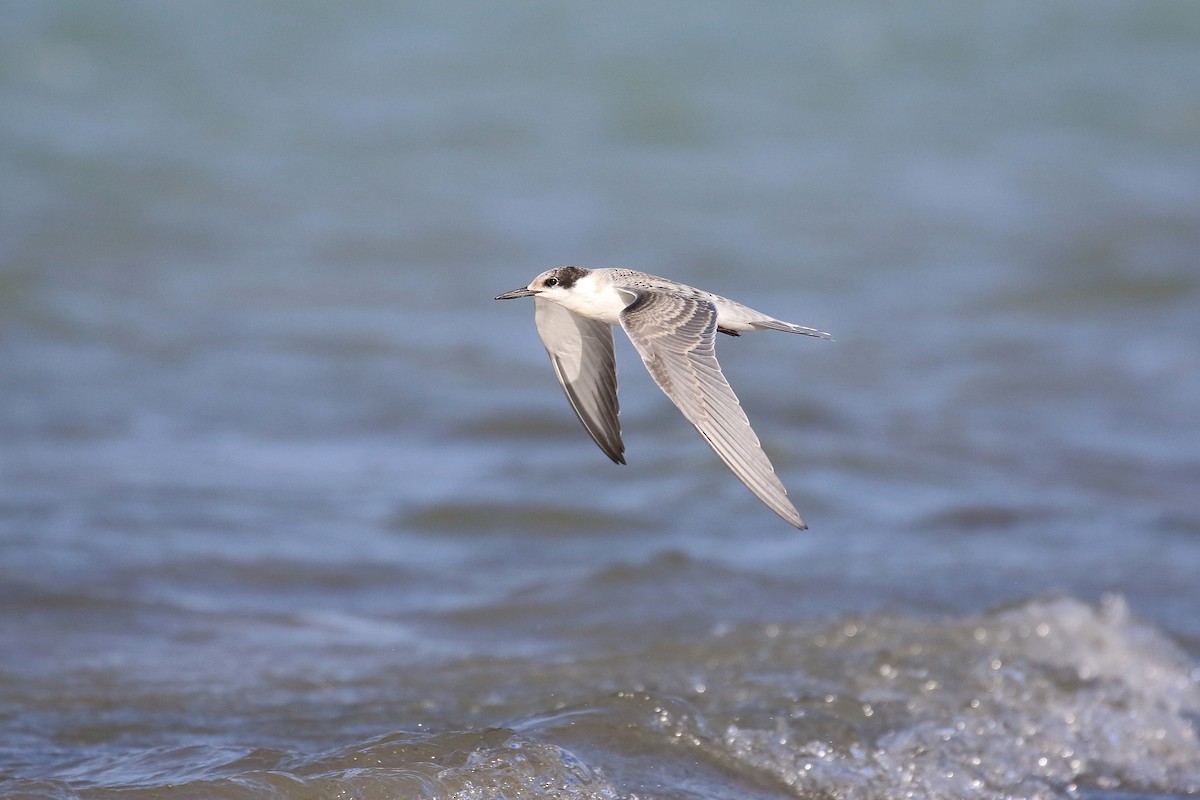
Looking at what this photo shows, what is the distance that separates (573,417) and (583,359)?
5049 millimetres

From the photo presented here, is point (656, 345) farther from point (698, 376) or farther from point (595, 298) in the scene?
point (595, 298)

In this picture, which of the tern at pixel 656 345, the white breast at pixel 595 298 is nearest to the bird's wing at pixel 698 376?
the tern at pixel 656 345

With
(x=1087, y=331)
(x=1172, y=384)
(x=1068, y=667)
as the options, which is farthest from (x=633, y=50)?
(x=1068, y=667)

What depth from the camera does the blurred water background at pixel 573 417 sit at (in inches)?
243

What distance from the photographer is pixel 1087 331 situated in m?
13.8

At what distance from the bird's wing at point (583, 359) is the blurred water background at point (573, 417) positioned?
3.91 ft

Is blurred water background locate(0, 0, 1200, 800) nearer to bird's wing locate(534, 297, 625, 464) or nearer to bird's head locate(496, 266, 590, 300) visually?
bird's wing locate(534, 297, 625, 464)

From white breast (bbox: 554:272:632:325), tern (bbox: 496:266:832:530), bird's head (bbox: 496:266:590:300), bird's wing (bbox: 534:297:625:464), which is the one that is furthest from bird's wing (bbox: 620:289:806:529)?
bird's wing (bbox: 534:297:625:464)

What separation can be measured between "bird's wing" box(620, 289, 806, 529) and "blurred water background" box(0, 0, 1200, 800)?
4.65 feet

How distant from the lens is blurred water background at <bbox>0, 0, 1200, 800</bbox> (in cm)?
618

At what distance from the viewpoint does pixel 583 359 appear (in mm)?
6117

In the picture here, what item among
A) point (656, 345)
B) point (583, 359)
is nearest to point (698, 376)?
point (656, 345)

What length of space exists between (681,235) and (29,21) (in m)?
10.0

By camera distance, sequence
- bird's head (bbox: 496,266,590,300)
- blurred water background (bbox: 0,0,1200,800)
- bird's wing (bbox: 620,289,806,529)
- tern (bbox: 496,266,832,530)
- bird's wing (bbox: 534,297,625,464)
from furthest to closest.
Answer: blurred water background (bbox: 0,0,1200,800)
bird's wing (bbox: 534,297,625,464)
bird's head (bbox: 496,266,590,300)
tern (bbox: 496,266,832,530)
bird's wing (bbox: 620,289,806,529)
